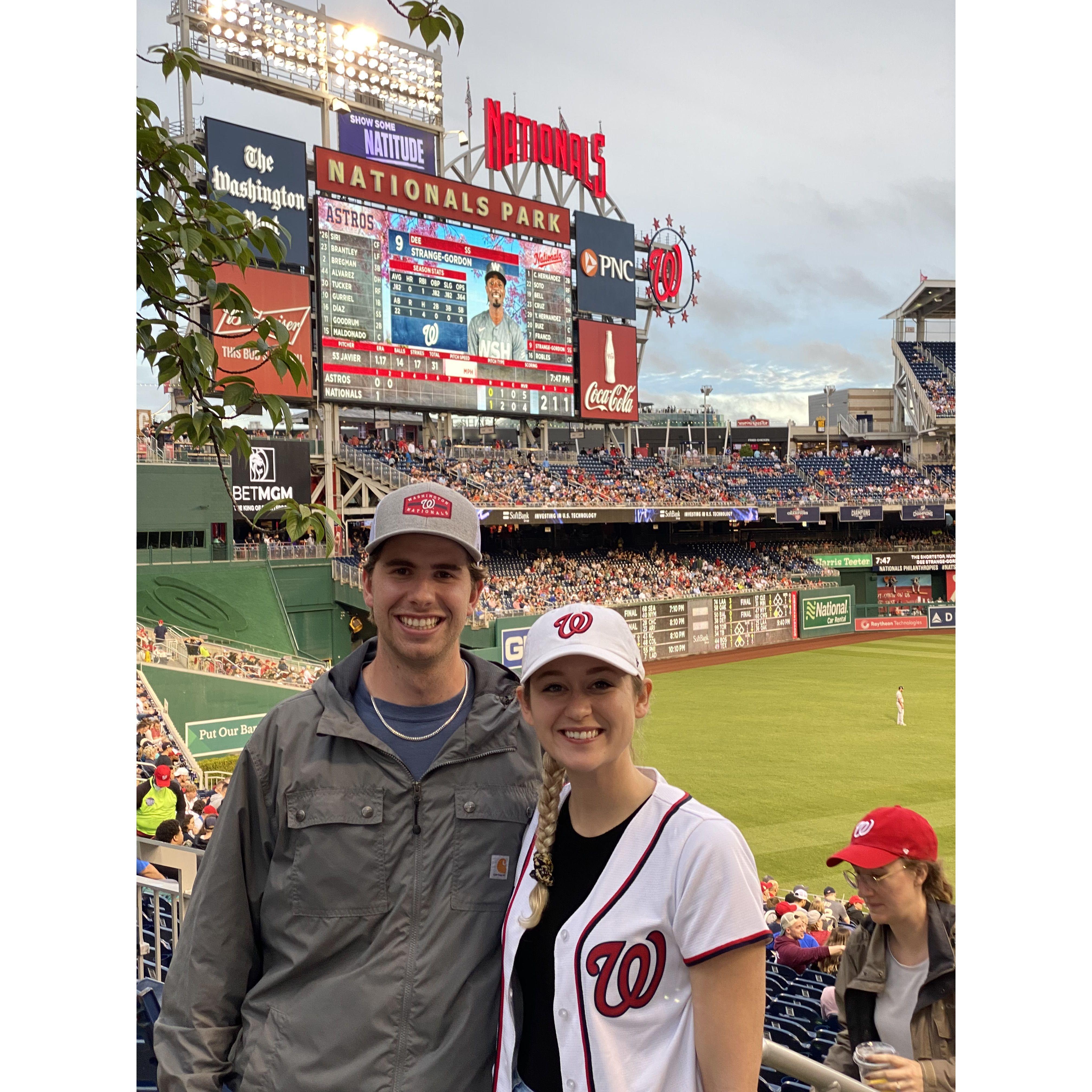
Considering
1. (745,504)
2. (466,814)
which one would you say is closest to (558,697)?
(466,814)

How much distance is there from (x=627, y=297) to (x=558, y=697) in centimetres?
3017

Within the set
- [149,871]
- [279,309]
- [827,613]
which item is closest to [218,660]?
[149,871]

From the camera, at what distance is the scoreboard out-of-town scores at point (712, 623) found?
23.7 meters

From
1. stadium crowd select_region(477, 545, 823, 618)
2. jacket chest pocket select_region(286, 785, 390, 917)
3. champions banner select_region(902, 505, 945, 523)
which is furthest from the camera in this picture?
Result: champions banner select_region(902, 505, 945, 523)

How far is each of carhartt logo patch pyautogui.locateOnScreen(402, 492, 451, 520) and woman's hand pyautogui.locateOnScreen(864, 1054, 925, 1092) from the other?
5.05 ft

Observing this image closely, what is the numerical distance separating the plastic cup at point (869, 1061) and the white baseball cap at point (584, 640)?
41.1 inches

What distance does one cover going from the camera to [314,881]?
199cm

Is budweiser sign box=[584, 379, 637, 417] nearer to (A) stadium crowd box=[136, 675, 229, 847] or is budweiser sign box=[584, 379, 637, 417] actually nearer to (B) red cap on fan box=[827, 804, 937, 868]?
(A) stadium crowd box=[136, 675, 229, 847]

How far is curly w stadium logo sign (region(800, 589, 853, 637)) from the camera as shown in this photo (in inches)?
1144

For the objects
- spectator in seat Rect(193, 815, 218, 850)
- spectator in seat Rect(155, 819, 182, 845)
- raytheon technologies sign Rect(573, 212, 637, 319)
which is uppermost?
raytheon technologies sign Rect(573, 212, 637, 319)

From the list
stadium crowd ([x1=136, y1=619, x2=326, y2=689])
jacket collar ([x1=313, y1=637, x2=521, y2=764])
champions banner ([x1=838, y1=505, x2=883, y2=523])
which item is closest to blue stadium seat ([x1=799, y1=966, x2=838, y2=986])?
jacket collar ([x1=313, y1=637, x2=521, y2=764])

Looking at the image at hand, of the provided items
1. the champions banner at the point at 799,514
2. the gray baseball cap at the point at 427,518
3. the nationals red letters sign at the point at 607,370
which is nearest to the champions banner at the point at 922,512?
the champions banner at the point at 799,514

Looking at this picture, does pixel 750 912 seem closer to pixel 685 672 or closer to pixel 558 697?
pixel 558 697

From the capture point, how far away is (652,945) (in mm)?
1672
